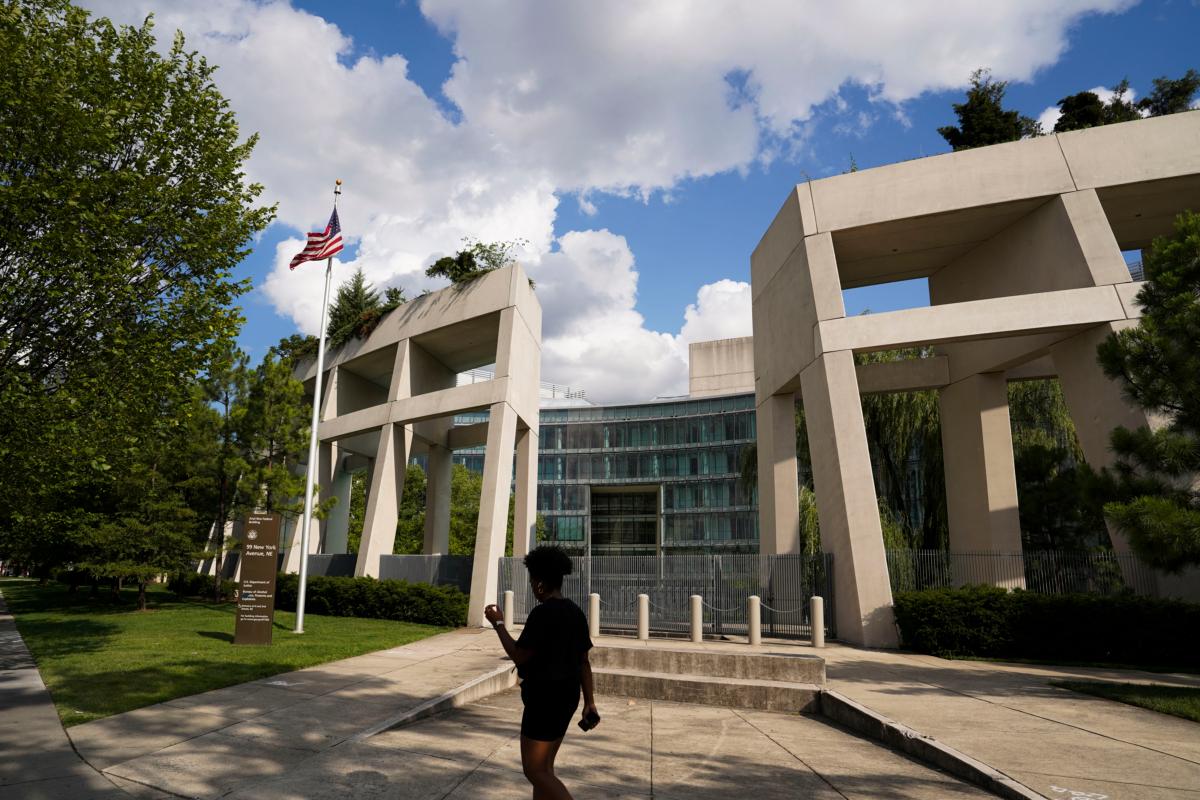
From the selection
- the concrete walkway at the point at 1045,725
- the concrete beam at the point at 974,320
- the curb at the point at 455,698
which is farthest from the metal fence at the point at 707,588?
the curb at the point at 455,698

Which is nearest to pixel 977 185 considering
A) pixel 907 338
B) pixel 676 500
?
pixel 907 338

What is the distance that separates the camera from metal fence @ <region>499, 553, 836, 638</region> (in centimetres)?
1934

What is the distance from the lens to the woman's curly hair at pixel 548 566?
4.55 meters

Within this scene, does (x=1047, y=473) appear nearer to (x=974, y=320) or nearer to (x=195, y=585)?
(x=974, y=320)

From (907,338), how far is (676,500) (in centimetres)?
4484

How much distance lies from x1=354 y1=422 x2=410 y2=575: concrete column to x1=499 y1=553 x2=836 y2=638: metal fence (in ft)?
19.5

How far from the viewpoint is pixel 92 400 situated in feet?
37.2

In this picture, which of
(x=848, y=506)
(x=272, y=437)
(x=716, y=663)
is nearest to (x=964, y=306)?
(x=848, y=506)

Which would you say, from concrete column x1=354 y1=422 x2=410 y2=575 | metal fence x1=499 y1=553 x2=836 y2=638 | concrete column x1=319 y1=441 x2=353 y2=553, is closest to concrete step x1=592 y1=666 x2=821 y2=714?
metal fence x1=499 y1=553 x2=836 y2=638

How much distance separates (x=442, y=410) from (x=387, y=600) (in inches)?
253

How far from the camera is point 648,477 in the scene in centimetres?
6350

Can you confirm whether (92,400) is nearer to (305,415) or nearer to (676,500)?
(305,415)

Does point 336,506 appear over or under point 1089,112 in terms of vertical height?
under

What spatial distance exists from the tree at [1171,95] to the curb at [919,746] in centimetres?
2224
